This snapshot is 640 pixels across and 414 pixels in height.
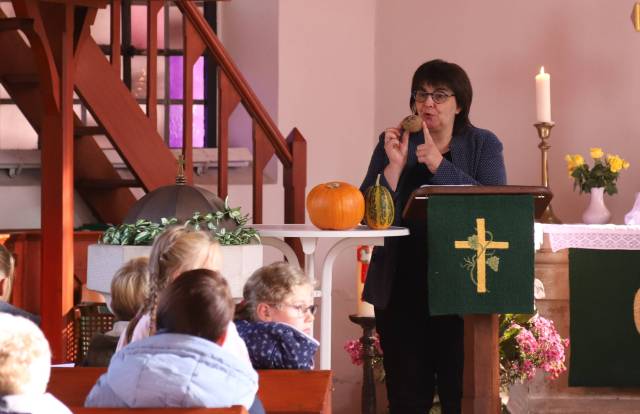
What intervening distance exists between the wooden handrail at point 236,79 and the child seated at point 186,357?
3399 mm

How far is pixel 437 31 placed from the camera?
6680mm

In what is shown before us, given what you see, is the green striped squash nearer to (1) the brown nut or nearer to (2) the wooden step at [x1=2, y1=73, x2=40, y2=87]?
(1) the brown nut

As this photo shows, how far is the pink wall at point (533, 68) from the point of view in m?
6.36

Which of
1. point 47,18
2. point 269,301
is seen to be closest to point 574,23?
point 47,18

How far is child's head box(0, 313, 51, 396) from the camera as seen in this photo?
71.2 inches

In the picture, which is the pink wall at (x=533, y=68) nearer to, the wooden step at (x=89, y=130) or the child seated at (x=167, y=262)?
the wooden step at (x=89, y=130)

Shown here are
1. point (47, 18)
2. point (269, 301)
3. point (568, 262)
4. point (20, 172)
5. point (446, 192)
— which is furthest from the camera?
point (20, 172)

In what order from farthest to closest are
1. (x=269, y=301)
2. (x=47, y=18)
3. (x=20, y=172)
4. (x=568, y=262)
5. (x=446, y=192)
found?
(x=20, y=172) → (x=568, y=262) → (x=47, y=18) → (x=446, y=192) → (x=269, y=301)

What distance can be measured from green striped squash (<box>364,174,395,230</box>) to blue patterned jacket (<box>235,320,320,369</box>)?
93 centimetres

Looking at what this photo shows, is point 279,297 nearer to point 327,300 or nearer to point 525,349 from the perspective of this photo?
point 327,300

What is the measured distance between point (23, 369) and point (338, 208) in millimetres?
2035

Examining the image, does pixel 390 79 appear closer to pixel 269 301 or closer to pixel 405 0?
pixel 405 0

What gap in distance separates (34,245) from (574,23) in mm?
3149

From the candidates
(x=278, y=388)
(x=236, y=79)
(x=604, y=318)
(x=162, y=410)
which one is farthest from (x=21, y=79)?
(x=162, y=410)
